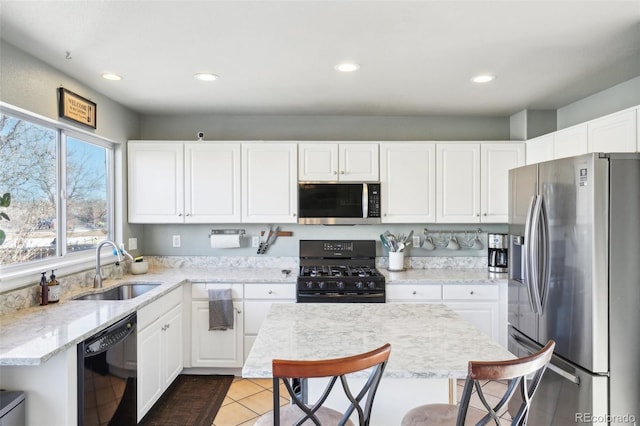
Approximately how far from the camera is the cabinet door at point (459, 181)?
3.55 meters

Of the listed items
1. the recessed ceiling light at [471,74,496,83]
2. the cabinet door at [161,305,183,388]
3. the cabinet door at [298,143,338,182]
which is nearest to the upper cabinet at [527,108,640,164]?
the recessed ceiling light at [471,74,496,83]

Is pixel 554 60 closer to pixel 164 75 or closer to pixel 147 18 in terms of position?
pixel 147 18

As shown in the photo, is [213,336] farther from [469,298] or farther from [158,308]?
[469,298]

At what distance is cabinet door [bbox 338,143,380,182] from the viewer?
3.54 m

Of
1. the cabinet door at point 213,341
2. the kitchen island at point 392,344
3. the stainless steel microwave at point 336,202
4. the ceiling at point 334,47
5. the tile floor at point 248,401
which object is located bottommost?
the tile floor at point 248,401

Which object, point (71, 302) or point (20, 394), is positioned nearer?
point (20, 394)

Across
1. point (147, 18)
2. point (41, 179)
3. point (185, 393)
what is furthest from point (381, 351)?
point (41, 179)

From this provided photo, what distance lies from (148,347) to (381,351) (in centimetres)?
197

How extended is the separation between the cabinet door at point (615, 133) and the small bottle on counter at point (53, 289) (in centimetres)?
363

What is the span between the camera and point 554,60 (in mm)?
2410

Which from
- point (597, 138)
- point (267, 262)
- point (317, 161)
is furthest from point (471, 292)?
point (267, 262)

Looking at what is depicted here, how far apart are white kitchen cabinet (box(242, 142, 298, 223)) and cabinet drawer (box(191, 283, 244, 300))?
2.20 feet

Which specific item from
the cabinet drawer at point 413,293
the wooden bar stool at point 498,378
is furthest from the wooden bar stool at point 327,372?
the cabinet drawer at point 413,293

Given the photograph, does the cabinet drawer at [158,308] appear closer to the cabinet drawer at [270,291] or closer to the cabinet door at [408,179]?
the cabinet drawer at [270,291]
